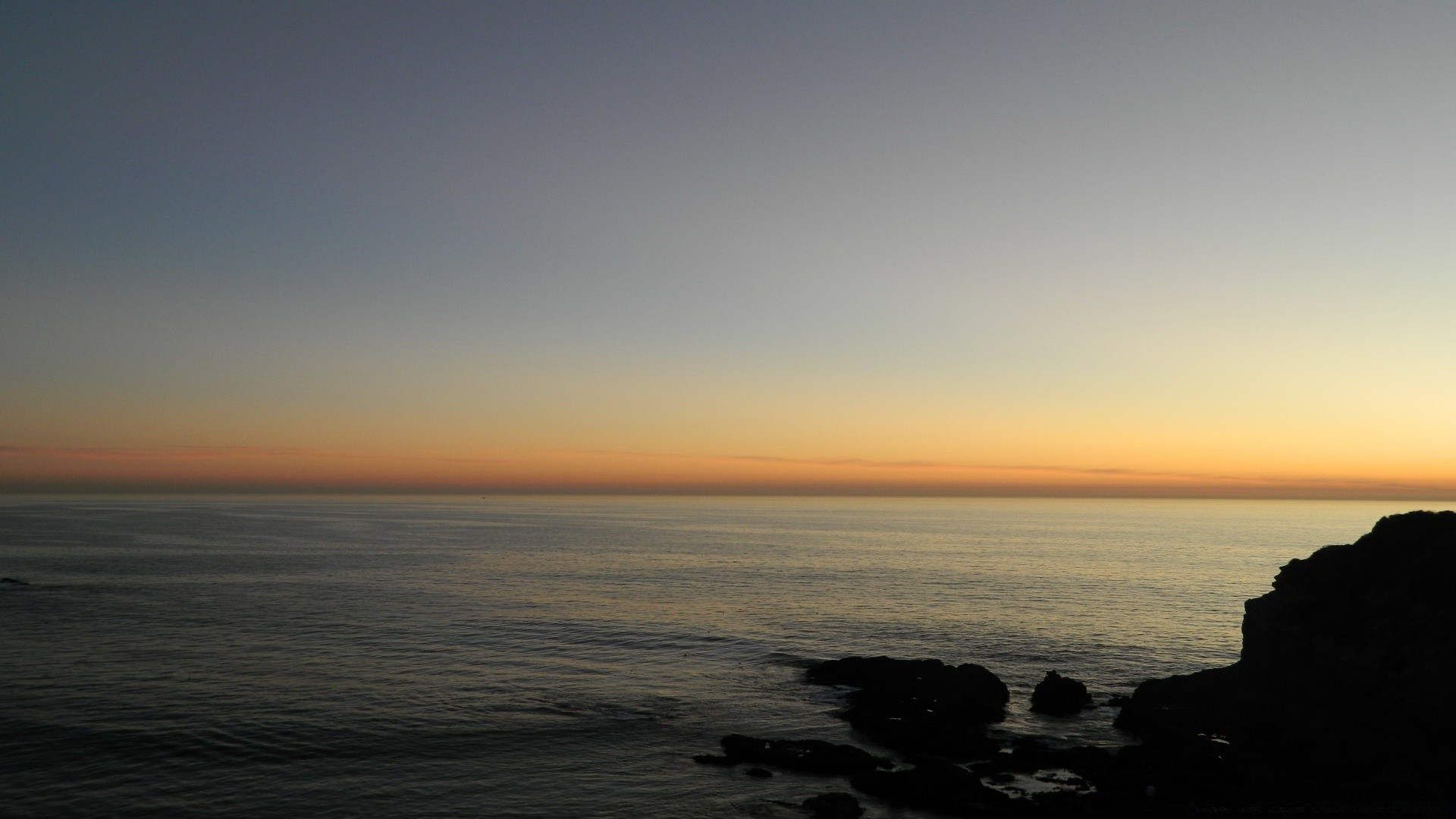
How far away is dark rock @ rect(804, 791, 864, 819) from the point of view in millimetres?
28719

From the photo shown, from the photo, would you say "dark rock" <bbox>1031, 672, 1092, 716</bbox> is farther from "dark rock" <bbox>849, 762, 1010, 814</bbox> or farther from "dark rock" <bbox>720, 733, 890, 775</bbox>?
"dark rock" <bbox>849, 762, 1010, 814</bbox>

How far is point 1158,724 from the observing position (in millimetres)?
39812

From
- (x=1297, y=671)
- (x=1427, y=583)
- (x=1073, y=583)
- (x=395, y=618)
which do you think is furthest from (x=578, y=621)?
(x=1073, y=583)

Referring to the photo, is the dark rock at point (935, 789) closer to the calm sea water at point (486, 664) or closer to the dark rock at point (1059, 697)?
the calm sea water at point (486, 664)

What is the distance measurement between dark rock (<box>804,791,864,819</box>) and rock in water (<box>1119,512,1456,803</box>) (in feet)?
38.4

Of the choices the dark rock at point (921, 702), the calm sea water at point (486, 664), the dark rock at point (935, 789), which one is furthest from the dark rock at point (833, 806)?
the dark rock at point (921, 702)

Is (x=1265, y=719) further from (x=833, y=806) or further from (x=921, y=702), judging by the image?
(x=833, y=806)

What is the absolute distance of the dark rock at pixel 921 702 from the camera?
3803 centimetres

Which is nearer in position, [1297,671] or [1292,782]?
[1292,782]

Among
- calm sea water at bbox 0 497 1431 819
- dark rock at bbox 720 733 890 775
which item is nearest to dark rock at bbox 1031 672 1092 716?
calm sea water at bbox 0 497 1431 819

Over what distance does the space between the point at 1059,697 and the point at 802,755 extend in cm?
1742

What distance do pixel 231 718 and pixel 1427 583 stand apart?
55279 millimetres

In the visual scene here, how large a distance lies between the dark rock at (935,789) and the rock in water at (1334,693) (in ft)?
22.4

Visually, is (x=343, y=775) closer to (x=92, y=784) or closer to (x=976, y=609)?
(x=92, y=784)
